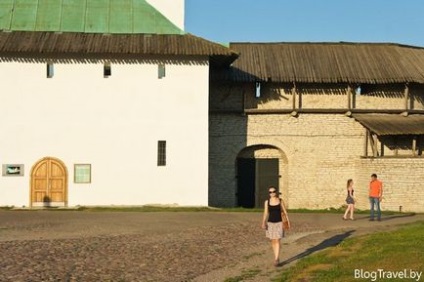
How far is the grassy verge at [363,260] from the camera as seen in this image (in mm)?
10211

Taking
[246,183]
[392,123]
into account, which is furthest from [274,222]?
[392,123]

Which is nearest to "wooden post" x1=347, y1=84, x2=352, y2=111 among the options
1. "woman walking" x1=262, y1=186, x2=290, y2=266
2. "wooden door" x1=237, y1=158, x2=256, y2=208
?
"wooden door" x1=237, y1=158, x2=256, y2=208

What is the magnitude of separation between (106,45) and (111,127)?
312 cm

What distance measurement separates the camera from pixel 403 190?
92.1ft

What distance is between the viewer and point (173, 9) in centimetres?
2648

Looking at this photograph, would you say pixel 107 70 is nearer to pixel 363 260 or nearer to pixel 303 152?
pixel 303 152

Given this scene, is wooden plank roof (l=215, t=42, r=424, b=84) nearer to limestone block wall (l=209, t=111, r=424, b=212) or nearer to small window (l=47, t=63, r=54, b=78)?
limestone block wall (l=209, t=111, r=424, b=212)

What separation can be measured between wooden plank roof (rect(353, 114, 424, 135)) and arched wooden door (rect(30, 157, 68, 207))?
43.9ft

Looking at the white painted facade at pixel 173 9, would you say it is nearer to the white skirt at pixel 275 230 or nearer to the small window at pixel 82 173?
the small window at pixel 82 173

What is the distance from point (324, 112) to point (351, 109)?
125 cm

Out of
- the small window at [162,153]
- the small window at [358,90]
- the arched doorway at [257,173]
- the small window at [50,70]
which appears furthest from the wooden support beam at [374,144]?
the small window at [50,70]

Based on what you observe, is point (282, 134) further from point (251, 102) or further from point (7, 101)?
point (7, 101)

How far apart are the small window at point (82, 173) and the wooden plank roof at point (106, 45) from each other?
4279 millimetres

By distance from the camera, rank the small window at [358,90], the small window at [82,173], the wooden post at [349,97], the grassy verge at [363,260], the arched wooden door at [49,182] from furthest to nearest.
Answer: the small window at [358,90], the wooden post at [349,97], the small window at [82,173], the arched wooden door at [49,182], the grassy verge at [363,260]
